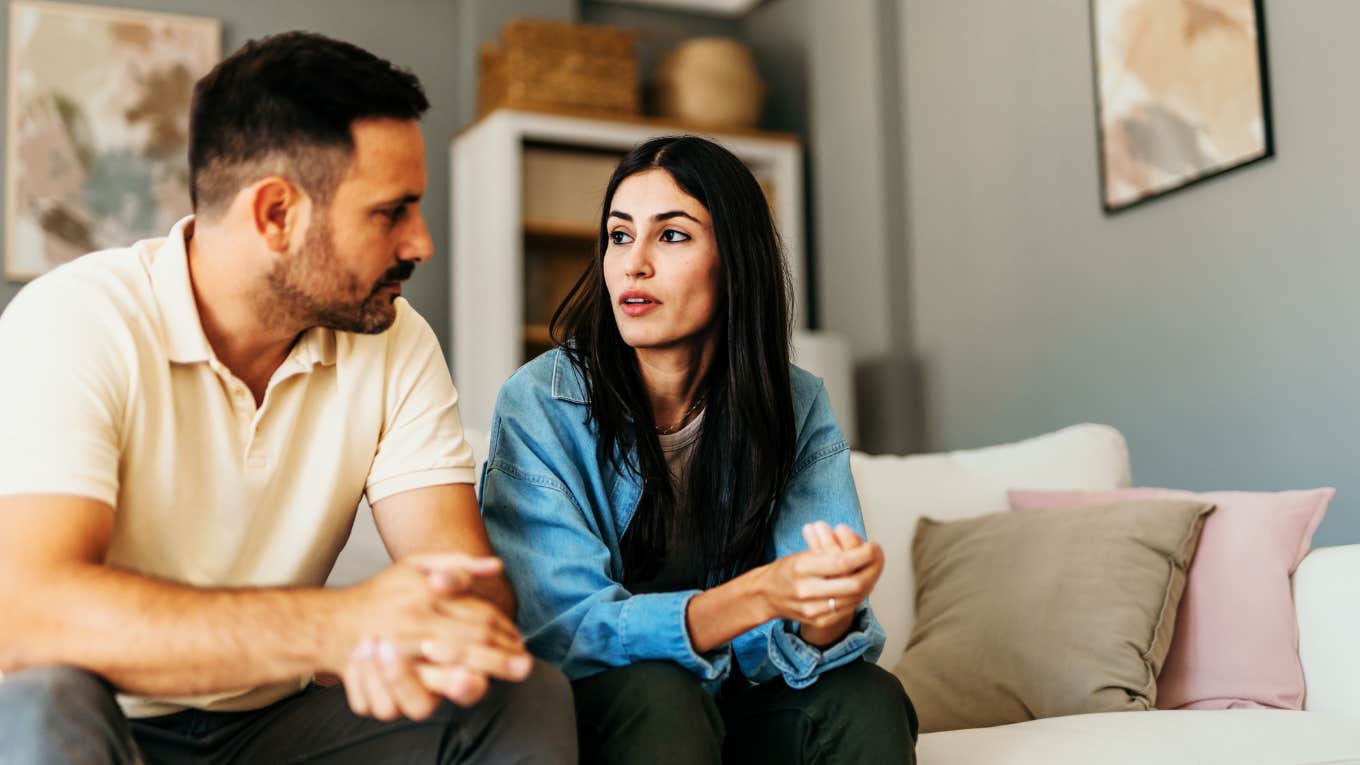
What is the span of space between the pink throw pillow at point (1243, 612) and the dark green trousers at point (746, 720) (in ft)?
2.13

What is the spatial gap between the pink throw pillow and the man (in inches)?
44.8

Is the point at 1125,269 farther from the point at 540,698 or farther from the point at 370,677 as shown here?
the point at 370,677

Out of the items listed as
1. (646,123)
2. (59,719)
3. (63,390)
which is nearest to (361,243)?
(63,390)

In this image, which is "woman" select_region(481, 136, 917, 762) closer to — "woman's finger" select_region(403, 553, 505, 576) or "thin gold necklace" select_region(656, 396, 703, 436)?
"thin gold necklace" select_region(656, 396, 703, 436)

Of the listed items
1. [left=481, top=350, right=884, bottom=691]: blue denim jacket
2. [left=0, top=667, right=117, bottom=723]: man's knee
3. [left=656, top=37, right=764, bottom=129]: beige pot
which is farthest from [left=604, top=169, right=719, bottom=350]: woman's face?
[left=656, top=37, right=764, bottom=129]: beige pot

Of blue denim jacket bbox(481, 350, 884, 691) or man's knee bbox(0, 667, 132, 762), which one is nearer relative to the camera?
man's knee bbox(0, 667, 132, 762)

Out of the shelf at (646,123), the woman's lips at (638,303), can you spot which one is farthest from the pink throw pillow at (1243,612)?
the shelf at (646,123)

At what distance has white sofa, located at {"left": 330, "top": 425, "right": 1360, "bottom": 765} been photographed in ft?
5.14

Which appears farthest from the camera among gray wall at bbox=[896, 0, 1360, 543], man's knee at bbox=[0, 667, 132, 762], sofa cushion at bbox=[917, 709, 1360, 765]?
gray wall at bbox=[896, 0, 1360, 543]

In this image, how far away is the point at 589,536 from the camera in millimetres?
1461

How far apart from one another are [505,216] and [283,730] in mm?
2520

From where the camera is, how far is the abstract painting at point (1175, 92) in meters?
2.70

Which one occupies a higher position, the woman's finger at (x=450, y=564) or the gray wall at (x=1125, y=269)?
the gray wall at (x=1125, y=269)

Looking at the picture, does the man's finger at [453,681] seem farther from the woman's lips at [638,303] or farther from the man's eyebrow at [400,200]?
the woman's lips at [638,303]
